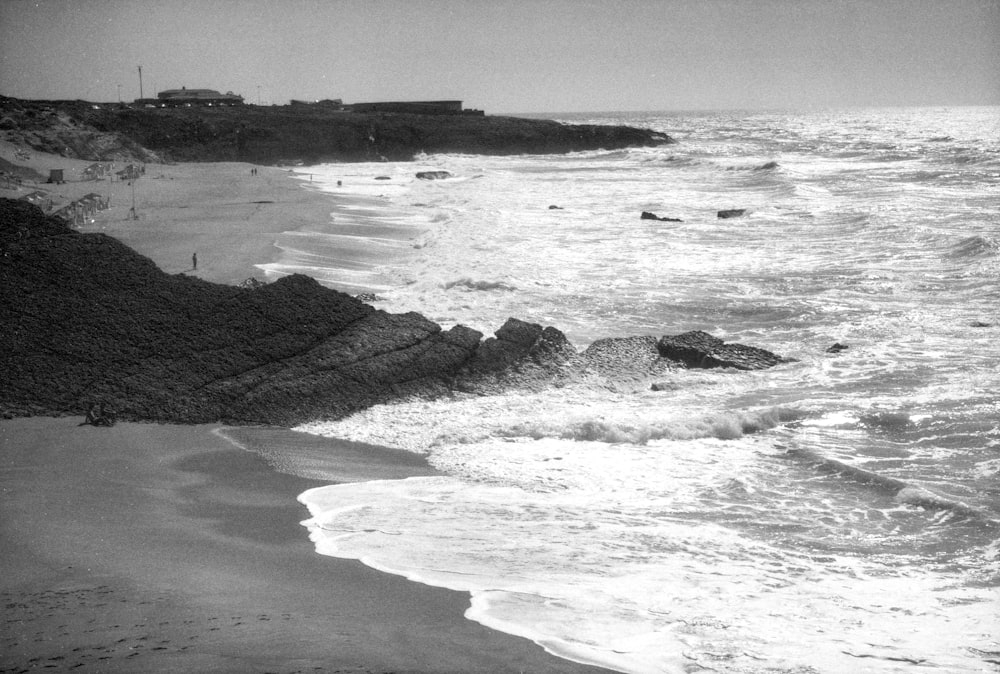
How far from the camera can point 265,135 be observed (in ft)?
204

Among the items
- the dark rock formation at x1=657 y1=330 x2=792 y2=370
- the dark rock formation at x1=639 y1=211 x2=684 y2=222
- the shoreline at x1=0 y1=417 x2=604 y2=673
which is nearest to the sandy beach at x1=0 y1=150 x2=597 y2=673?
the shoreline at x1=0 y1=417 x2=604 y2=673

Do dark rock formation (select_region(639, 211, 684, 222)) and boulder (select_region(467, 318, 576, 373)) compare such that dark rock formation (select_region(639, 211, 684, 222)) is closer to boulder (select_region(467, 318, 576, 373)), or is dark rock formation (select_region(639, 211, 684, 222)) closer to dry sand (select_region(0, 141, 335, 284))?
dry sand (select_region(0, 141, 335, 284))

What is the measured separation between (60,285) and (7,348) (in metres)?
0.85

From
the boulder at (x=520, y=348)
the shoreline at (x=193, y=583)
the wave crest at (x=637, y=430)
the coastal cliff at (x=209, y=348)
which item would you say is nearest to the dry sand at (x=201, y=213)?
the coastal cliff at (x=209, y=348)

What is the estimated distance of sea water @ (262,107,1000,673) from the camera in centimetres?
491

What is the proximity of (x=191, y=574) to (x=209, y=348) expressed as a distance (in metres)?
3.98

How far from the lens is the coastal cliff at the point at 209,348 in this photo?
8.23m

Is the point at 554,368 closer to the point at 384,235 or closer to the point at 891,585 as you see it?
the point at 891,585

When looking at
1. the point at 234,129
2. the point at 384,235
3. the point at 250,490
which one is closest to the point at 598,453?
the point at 250,490

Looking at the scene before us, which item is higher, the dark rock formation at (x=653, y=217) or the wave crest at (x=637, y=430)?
the dark rock formation at (x=653, y=217)

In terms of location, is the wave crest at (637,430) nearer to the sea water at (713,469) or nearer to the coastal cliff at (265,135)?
the sea water at (713,469)

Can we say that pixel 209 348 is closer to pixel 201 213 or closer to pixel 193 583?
pixel 193 583

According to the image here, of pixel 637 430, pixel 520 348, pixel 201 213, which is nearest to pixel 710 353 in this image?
pixel 520 348

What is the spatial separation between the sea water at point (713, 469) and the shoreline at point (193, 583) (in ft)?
0.84
